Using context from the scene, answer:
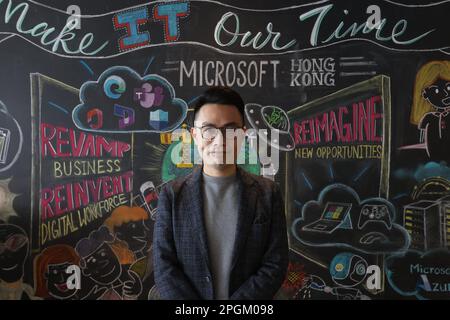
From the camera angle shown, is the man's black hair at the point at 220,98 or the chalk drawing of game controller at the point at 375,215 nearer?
the man's black hair at the point at 220,98

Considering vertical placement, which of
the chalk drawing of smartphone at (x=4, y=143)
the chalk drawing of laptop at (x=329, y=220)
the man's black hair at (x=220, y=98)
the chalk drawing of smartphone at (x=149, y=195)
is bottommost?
the chalk drawing of laptop at (x=329, y=220)

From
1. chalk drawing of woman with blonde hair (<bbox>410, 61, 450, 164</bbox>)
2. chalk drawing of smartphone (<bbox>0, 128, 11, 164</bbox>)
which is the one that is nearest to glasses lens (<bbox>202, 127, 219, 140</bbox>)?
chalk drawing of woman with blonde hair (<bbox>410, 61, 450, 164</bbox>)

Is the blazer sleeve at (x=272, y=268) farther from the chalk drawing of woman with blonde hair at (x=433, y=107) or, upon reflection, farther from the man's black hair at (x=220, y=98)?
the chalk drawing of woman with blonde hair at (x=433, y=107)

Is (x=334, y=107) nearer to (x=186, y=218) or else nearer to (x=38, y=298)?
(x=186, y=218)

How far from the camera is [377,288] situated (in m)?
2.43

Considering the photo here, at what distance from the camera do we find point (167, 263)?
1.34m

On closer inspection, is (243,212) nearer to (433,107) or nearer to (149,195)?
(149,195)

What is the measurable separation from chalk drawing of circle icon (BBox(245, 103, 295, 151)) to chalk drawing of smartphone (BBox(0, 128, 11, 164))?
148 cm

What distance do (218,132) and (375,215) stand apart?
4.87ft

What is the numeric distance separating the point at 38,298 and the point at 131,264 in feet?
1.96

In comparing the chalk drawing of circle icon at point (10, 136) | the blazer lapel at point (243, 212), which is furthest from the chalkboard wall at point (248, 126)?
the blazer lapel at point (243, 212)

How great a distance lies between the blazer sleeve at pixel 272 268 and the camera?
4.36 ft

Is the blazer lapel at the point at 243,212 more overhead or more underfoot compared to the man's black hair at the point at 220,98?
more underfoot
